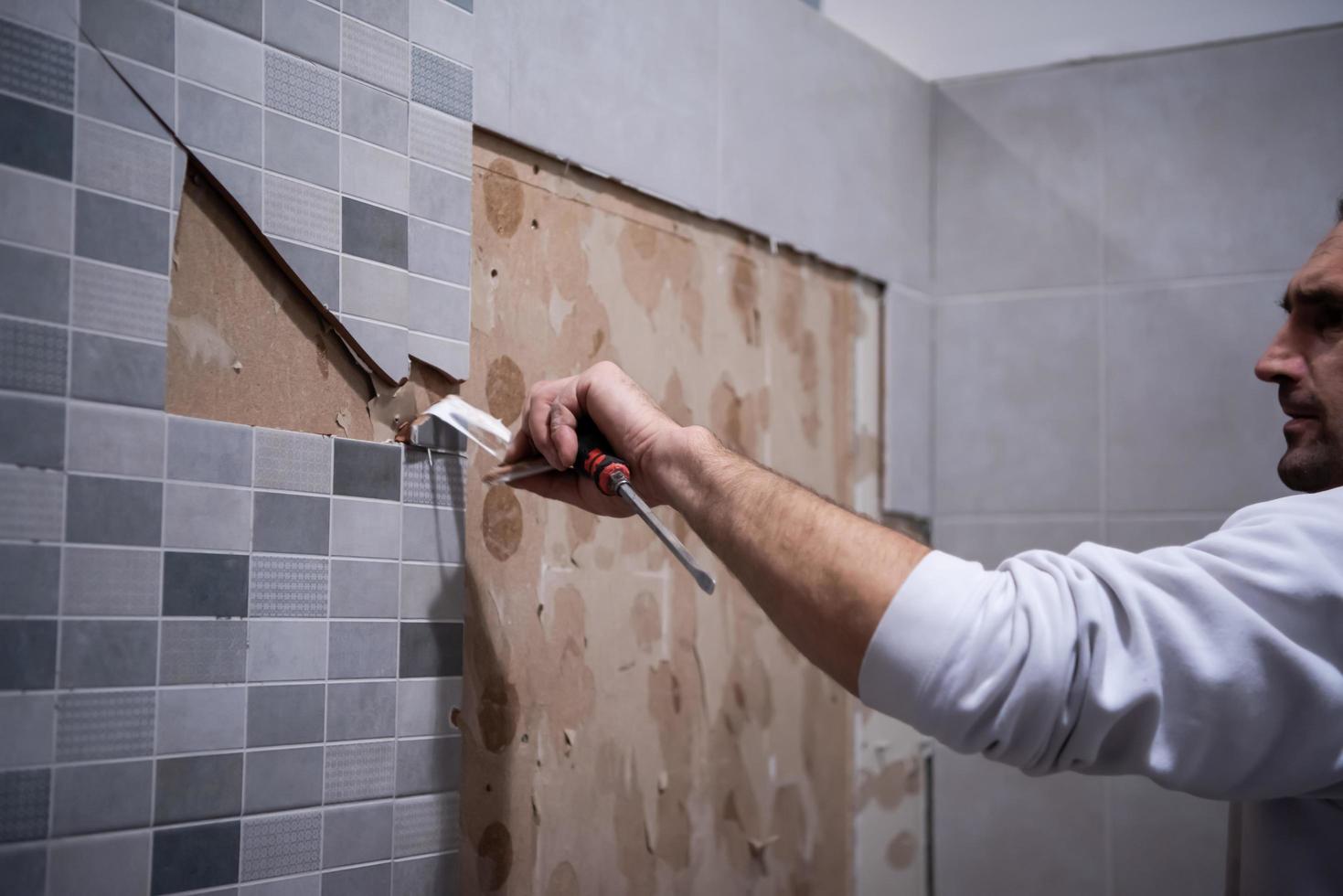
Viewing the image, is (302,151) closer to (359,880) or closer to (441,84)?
(441,84)

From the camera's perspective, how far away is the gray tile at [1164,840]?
1949mm

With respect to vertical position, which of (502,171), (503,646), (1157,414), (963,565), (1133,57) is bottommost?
(503,646)

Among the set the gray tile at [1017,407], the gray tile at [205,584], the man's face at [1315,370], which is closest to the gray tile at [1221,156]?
the gray tile at [1017,407]

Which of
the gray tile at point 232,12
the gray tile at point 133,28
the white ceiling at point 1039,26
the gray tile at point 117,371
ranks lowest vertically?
the gray tile at point 117,371

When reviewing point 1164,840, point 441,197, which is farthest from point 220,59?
point 1164,840

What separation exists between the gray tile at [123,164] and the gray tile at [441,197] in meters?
0.25

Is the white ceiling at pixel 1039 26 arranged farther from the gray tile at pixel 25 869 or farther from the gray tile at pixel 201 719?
the gray tile at pixel 25 869

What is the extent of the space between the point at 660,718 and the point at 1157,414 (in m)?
1.07

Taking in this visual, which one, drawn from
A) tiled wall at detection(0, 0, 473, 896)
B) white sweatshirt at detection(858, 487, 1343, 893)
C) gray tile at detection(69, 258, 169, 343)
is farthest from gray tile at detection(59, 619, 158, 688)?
white sweatshirt at detection(858, 487, 1343, 893)

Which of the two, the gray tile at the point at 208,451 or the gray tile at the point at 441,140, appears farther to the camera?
the gray tile at the point at 441,140

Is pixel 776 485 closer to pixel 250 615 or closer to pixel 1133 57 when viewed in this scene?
pixel 250 615

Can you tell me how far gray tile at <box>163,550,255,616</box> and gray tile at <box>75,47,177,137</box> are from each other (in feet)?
1.08

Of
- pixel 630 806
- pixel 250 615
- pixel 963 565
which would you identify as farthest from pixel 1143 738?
pixel 630 806

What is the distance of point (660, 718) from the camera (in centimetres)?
153
